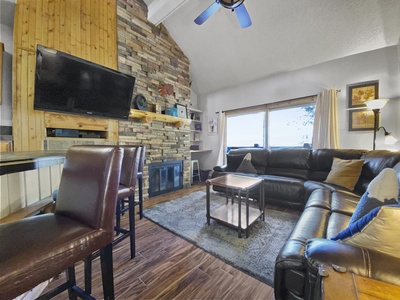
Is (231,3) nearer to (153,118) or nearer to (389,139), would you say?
(153,118)

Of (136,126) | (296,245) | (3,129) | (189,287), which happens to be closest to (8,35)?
(3,129)

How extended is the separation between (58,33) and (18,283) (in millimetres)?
2984

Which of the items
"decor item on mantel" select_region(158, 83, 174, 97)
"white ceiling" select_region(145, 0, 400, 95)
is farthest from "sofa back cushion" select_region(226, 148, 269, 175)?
"decor item on mantel" select_region(158, 83, 174, 97)

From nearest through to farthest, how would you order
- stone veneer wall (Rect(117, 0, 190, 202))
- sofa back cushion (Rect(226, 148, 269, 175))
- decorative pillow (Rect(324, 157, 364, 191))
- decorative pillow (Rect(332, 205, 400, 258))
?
decorative pillow (Rect(332, 205, 400, 258)) < decorative pillow (Rect(324, 157, 364, 191)) < stone veneer wall (Rect(117, 0, 190, 202)) < sofa back cushion (Rect(226, 148, 269, 175))

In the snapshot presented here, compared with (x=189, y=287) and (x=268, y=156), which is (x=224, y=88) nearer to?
(x=268, y=156)

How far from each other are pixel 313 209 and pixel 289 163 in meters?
1.74

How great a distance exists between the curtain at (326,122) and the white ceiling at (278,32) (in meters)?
0.76

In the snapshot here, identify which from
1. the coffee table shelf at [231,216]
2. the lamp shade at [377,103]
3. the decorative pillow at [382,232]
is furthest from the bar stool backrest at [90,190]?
the lamp shade at [377,103]

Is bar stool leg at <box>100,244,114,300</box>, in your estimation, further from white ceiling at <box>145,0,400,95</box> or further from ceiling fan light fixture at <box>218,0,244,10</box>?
white ceiling at <box>145,0,400,95</box>

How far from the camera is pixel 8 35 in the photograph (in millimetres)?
2031

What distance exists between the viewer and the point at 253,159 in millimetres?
3537

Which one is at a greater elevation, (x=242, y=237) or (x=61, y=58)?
(x=61, y=58)

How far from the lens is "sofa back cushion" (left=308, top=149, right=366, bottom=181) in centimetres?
265

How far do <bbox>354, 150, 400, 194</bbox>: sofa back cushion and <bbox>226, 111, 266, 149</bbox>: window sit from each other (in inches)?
82.6
